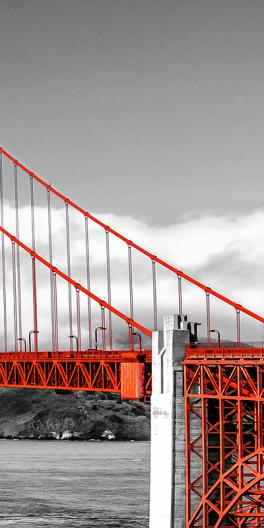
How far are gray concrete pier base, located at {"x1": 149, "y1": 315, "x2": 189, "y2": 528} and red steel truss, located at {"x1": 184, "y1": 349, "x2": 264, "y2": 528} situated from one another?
53cm

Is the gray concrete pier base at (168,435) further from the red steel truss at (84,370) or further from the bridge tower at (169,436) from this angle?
the red steel truss at (84,370)

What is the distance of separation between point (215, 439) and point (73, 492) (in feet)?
158

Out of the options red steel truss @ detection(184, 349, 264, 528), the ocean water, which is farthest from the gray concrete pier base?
the ocean water

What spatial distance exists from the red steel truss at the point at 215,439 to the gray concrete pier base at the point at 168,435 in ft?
1.73

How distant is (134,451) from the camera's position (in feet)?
648

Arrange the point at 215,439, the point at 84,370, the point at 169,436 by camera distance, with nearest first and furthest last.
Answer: the point at 169,436 < the point at 215,439 < the point at 84,370

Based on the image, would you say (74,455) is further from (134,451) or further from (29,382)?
(29,382)

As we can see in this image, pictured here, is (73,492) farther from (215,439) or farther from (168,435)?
(168,435)

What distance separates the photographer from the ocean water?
79000 mm

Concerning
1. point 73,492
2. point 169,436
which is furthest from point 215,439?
point 73,492

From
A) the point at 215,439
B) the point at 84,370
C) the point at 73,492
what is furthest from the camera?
the point at 73,492

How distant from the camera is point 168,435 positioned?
180 ft

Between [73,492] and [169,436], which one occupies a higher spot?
[169,436]

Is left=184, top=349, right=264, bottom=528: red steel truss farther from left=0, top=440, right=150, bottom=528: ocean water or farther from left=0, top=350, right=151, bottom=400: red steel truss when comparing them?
left=0, top=440, right=150, bottom=528: ocean water
